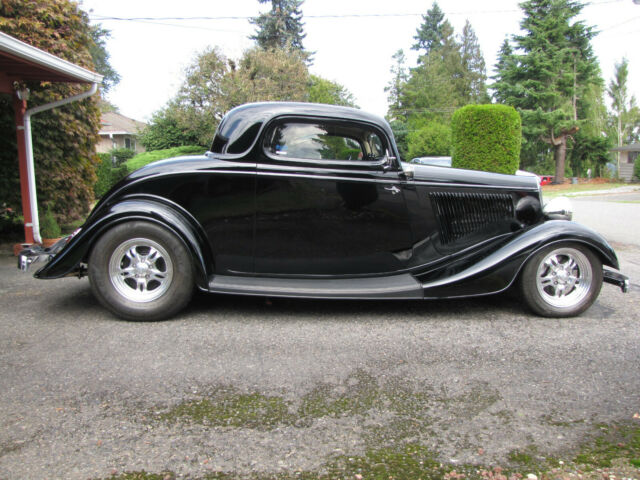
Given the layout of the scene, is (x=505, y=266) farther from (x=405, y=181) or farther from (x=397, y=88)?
(x=397, y=88)

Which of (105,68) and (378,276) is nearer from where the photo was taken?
(378,276)

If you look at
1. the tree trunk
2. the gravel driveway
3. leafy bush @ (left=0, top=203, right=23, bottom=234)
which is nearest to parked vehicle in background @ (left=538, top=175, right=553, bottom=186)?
the tree trunk

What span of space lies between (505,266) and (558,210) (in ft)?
3.30

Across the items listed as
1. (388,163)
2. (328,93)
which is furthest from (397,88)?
(388,163)

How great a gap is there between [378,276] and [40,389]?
2575 mm

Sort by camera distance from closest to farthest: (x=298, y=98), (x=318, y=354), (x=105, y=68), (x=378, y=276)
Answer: (x=318, y=354)
(x=378, y=276)
(x=298, y=98)
(x=105, y=68)

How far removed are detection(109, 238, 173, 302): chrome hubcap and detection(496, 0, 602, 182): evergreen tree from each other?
102ft

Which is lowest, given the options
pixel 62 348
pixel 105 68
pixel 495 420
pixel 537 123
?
pixel 495 420

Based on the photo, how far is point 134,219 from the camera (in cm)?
374

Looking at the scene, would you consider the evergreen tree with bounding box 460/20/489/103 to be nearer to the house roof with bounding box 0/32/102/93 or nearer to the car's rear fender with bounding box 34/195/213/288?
the house roof with bounding box 0/32/102/93

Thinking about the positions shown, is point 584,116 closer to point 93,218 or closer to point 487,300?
point 487,300

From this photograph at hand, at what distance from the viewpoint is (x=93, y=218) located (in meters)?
3.82

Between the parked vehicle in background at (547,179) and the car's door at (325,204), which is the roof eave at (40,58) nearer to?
the car's door at (325,204)

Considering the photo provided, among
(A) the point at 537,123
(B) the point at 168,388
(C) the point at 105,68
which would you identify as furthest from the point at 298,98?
(C) the point at 105,68
